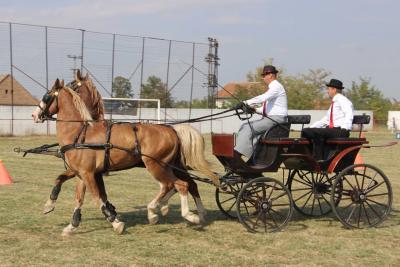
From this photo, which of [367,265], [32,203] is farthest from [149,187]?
[367,265]

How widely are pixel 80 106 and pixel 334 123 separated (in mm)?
3818

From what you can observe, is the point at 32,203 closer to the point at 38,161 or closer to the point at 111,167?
the point at 111,167

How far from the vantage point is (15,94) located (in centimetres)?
3212

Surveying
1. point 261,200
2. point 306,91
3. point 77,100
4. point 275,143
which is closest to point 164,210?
point 261,200

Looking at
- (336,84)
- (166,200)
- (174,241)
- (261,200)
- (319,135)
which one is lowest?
(174,241)

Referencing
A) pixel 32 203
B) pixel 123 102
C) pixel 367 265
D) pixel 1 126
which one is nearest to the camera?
pixel 367 265

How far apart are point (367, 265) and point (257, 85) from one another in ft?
194

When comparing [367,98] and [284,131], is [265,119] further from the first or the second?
[367,98]

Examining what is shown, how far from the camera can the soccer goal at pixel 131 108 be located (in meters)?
33.8

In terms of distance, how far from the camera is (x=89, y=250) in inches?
259

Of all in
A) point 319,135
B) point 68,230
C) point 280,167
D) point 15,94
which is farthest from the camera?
point 15,94

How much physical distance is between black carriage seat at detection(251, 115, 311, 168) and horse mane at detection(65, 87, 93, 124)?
8.01ft

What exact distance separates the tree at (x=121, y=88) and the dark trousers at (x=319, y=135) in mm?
27310

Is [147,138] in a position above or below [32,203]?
above
